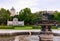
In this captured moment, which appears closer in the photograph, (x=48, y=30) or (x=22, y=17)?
(x=48, y=30)

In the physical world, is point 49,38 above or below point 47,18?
below

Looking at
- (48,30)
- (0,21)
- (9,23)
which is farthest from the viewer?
(0,21)

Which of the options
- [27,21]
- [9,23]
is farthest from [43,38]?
[27,21]

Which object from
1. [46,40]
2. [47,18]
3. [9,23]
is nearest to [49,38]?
[46,40]

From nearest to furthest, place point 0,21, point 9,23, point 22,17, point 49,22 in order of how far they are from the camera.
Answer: point 49,22 → point 9,23 → point 0,21 → point 22,17

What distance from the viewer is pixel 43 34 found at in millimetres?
10375

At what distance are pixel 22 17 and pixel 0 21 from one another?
761 centimetres

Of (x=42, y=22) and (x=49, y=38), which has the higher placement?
(x=42, y=22)

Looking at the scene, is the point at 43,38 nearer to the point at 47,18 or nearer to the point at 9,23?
the point at 47,18

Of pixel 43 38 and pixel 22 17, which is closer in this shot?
pixel 43 38

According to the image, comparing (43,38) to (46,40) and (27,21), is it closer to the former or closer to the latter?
(46,40)

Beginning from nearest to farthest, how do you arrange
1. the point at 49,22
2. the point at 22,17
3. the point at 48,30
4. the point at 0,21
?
the point at 49,22
the point at 48,30
the point at 0,21
the point at 22,17

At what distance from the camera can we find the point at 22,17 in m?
58.2

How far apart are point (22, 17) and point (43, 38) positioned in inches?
1891
